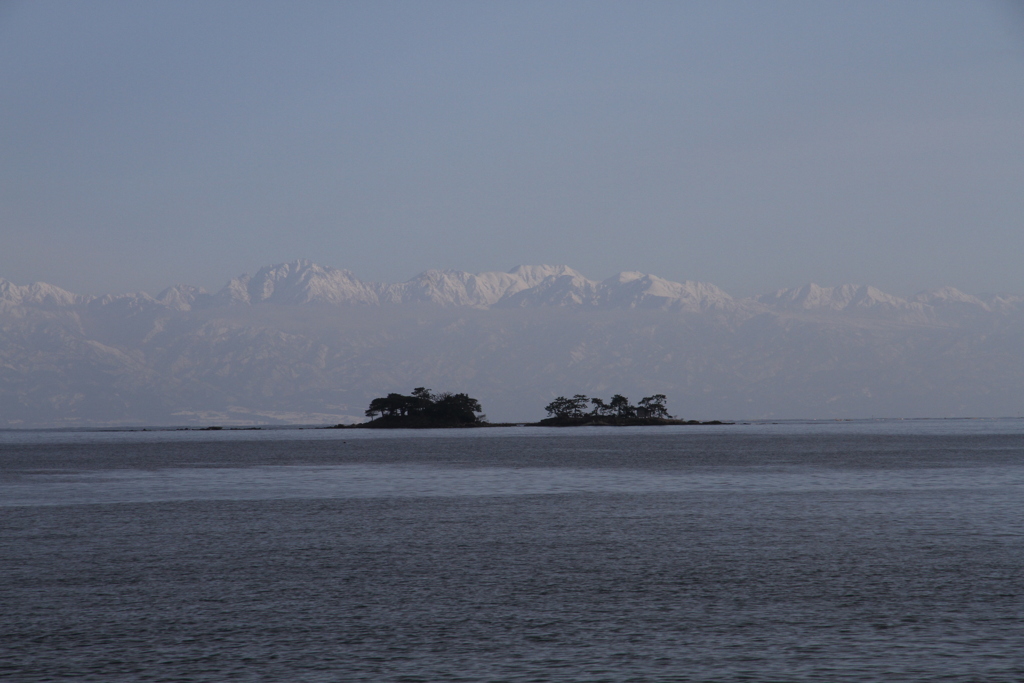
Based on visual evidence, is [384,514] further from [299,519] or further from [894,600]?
[894,600]

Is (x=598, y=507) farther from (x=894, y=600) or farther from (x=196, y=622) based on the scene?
(x=196, y=622)

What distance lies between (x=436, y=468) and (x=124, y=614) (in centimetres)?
7074

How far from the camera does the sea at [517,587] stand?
20188 mm

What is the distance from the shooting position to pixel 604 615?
24641 mm

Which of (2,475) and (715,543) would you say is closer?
(715,543)

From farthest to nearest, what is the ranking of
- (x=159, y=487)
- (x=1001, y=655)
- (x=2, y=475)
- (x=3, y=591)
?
(x=2, y=475) < (x=159, y=487) < (x=3, y=591) < (x=1001, y=655)

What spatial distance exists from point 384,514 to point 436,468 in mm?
45744

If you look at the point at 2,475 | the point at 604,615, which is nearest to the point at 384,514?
the point at 604,615

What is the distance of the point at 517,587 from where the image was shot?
28.7 meters

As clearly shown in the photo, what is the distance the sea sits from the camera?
20.2m

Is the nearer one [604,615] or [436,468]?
[604,615]

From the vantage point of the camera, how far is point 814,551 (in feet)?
115

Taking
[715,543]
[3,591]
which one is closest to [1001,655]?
[715,543]

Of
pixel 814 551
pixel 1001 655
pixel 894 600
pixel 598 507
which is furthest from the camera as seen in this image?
pixel 598 507
